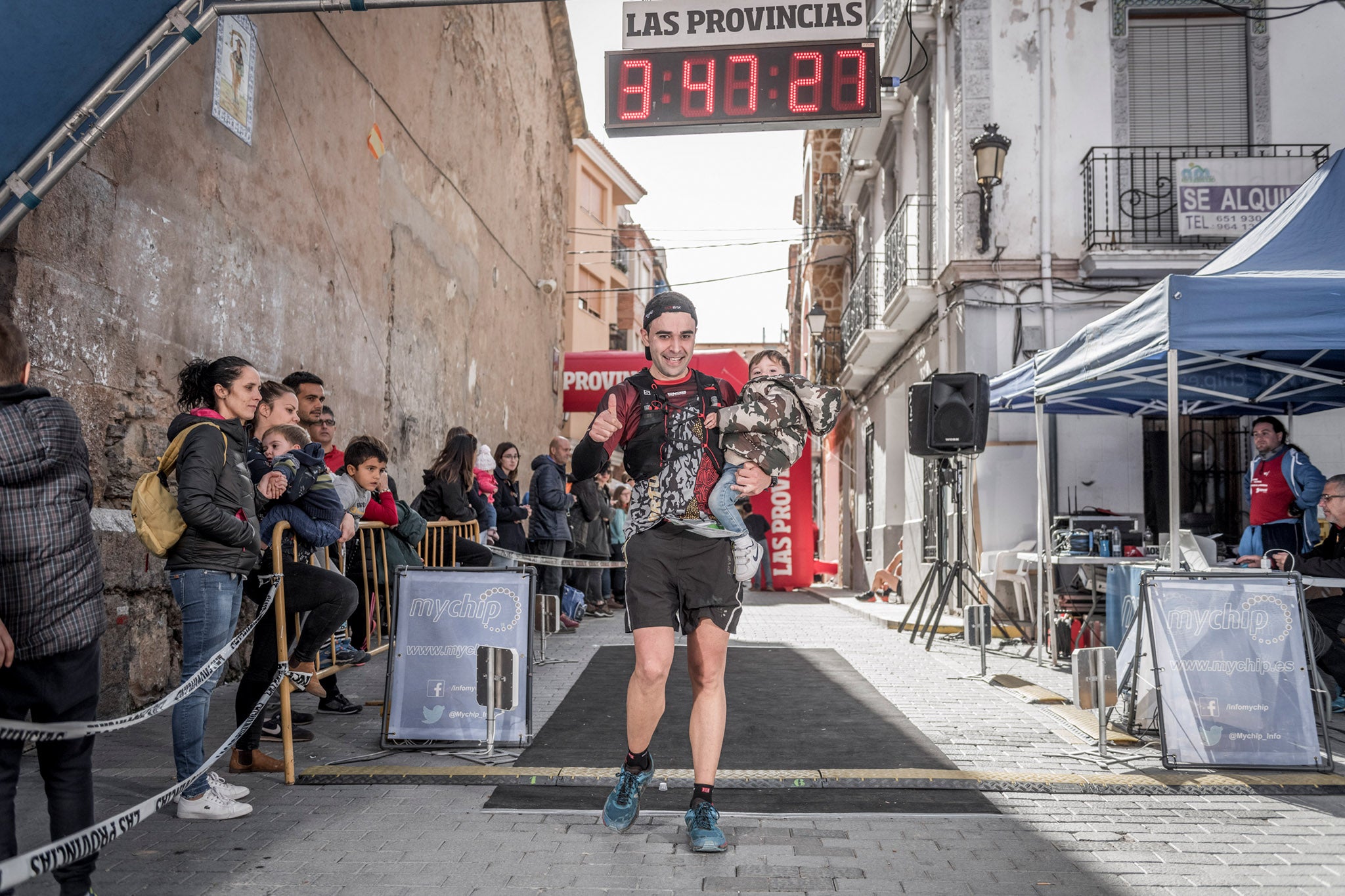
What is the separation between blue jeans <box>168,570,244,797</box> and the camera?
13.2 ft

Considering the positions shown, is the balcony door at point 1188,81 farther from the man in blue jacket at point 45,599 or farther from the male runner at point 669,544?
the man in blue jacket at point 45,599

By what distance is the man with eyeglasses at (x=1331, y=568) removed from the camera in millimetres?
6121

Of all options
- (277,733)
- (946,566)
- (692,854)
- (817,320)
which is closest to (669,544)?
(692,854)

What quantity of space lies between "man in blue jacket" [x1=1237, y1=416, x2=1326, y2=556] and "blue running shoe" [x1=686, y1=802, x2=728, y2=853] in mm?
6599

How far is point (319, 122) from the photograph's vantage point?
9.40 metres

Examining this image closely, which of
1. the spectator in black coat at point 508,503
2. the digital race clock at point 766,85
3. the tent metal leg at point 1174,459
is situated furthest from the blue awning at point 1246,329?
the spectator in black coat at point 508,503

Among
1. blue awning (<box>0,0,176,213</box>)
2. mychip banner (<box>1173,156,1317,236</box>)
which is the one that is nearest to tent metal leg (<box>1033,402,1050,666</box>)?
mychip banner (<box>1173,156,1317,236</box>)

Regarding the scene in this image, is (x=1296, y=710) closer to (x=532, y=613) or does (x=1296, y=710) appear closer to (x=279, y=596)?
(x=532, y=613)

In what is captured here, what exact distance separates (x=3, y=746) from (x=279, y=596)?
193 cm

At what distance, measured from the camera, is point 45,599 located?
2.88 m

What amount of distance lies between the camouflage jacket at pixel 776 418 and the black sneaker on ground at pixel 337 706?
3620 mm

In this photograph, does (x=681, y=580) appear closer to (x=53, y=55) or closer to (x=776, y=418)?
(x=776, y=418)

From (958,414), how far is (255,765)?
6.88 m

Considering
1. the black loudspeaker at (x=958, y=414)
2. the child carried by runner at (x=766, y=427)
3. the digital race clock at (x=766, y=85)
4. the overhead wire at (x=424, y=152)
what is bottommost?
the child carried by runner at (x=766, y=427)
